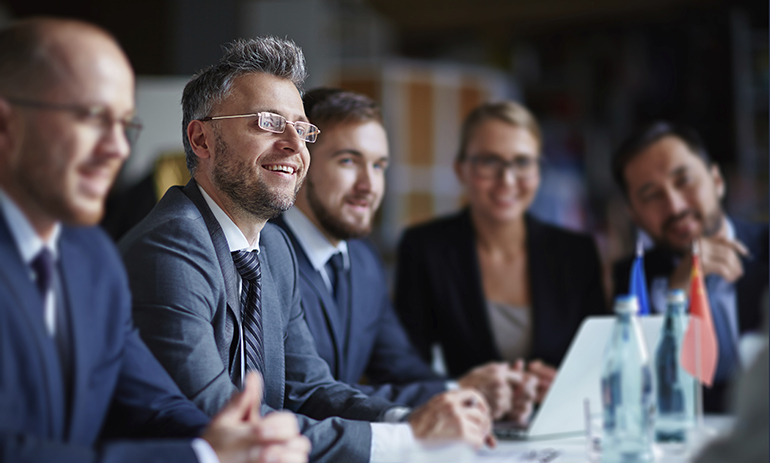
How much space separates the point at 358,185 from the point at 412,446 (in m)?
0.49

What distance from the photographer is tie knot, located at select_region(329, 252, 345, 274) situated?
1231 millimetres

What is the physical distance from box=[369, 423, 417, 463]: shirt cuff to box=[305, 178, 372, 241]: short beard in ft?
1.23

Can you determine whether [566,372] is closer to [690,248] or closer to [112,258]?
[690,248]

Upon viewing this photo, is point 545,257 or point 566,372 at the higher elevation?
point 545,257

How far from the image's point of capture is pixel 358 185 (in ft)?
3.86

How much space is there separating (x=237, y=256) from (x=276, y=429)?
0.25 metres

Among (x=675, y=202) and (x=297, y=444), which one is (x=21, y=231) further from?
(x=675, y=202)

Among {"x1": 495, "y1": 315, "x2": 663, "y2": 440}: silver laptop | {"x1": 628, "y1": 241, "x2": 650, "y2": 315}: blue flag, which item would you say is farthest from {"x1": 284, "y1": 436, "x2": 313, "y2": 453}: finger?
{"x1": 628, "y1": 241, "x2": 650, "y2": 315}: blue flag

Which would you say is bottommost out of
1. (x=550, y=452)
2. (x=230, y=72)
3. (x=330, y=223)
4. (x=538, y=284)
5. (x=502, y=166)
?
(x=550, y=452)

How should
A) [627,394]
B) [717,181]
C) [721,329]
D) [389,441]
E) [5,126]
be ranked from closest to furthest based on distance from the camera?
1. [5,126]
2. [389,441]
3. [627,394]
4. [721,329]
5. [717,181]

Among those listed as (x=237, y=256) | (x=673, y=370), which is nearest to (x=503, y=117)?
(x=673, y=370)

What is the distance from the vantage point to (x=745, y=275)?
174cm

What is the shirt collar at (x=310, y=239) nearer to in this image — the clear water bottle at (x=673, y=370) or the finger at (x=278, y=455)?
the finger at (x=278, y=455)

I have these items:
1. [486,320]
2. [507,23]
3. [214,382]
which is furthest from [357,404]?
[507,23]
